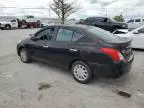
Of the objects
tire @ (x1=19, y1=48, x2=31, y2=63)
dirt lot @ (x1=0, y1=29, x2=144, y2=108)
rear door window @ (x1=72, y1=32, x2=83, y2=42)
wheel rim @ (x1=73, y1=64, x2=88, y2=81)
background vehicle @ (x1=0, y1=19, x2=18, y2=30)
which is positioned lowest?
dirt lot @ (x1=0, y1=29, x2=144, y2=108)

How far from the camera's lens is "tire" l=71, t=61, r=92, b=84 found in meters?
4.22

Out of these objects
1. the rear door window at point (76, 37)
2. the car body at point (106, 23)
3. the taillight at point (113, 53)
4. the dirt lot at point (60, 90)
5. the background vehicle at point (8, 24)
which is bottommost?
the dirt lot at point (60, 90)

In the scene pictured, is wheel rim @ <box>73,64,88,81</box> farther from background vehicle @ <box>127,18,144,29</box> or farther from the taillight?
background vehicle @ <box>127,18,144,29</box>

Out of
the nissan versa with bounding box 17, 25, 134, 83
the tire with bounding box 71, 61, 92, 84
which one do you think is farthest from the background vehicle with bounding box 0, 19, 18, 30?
the tire with bounding box 71, 61, 92, 84

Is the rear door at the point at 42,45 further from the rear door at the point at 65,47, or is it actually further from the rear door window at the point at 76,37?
the rear door window at the point at 76,37

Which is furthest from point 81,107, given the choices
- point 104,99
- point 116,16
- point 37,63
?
point 116,16

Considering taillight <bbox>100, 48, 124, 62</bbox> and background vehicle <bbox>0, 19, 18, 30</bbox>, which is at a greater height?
background vehicle <bbox>0, 19, 18, 30</bbox>

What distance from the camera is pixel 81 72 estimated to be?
4.36 metres

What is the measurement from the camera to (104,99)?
3580 mm

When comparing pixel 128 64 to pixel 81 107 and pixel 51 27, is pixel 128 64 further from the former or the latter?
pixel 51 27

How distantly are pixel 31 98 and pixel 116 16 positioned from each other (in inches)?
2168

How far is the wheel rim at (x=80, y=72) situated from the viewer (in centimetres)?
429

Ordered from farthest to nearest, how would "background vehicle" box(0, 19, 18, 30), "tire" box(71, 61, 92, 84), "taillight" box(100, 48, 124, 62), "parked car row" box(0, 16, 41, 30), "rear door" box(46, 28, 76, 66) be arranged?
"parked car row" box(0, 16, 41, 30) < "background vehicle" box(0, 19, 18, 30) < "rear door" box(46, 28, 76, 66) < "tire" box(71, 61, 92, 84) < "taillight" box(100, 48, 124, 62)

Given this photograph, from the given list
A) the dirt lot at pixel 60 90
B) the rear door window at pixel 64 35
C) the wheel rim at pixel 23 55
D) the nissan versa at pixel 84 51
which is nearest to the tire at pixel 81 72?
the nissan versa at pixel 84 51
